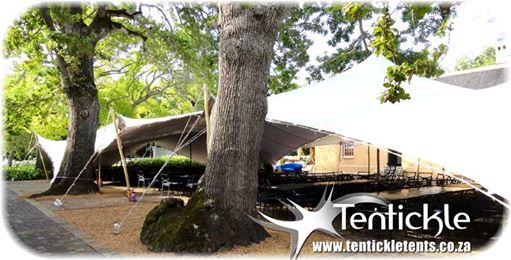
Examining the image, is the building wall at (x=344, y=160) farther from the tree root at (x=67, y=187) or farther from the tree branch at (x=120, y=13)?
the tree branch at (x=120, y=13)

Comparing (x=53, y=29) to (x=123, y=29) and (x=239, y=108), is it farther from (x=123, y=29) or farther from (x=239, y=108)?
(x=239, y=108)

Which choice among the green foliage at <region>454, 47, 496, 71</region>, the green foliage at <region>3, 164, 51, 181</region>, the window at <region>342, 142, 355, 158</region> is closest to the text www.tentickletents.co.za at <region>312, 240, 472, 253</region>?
the green foliage at <region>3, 164, 51, 181</region>

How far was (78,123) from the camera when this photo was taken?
1356 centimetres

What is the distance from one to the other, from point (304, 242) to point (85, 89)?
9.96m

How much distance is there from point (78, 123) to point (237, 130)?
8725mm

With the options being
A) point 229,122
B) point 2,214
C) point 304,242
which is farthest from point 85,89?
point 304,242

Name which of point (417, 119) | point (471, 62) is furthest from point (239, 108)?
point (471, 62)

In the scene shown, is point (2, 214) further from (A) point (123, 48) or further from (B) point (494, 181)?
(A) point (123, 48)

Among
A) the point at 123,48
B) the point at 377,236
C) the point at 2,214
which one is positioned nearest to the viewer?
the point at 377,236

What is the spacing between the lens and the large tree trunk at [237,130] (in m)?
6.51

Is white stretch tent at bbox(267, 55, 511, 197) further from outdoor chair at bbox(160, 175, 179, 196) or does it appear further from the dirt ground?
outdoor chair at bbox(160, 175, 179, 196)

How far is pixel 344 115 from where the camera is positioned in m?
7.75

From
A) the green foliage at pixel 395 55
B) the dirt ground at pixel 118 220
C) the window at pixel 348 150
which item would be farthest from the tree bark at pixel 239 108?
the window at pixel 348 150

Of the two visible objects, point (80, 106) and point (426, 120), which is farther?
point (80, 106)
